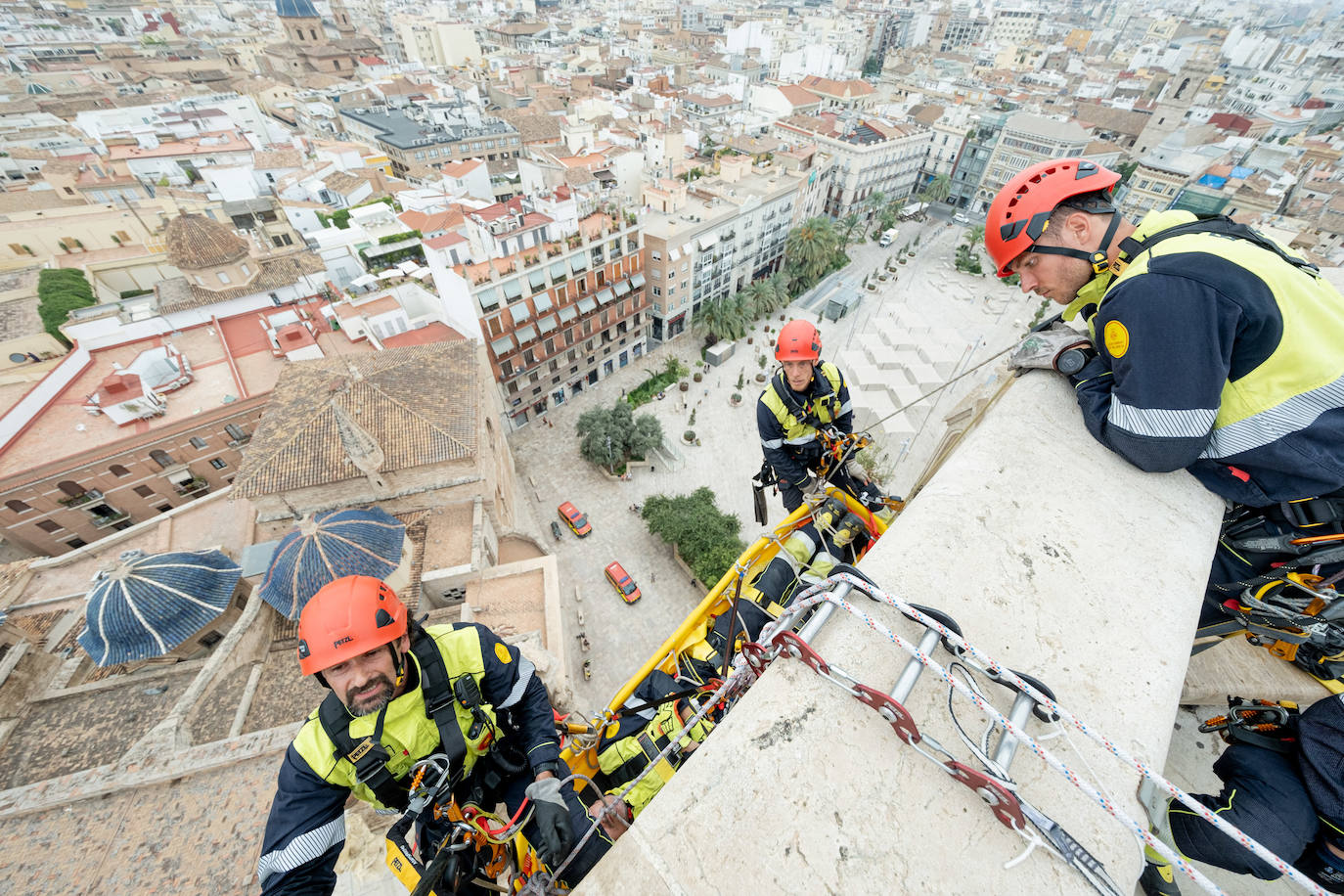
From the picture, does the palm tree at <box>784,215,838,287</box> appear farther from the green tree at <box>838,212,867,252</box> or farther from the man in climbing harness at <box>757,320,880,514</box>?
the man in climbing harness at <box>757,320,880,514</box>

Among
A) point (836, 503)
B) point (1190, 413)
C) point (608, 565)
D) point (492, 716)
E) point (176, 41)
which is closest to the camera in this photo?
point (1190, 413)

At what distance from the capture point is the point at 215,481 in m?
21.6

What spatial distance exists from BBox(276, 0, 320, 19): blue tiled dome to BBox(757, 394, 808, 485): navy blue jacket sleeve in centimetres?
11310

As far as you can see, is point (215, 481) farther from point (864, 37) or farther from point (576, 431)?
point (864, 37)

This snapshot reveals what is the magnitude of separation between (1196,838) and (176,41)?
133m

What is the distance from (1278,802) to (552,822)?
4.76 m

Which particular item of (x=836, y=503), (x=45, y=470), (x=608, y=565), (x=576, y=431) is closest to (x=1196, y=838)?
(x=836, y=503)

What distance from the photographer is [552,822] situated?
12.4 feet

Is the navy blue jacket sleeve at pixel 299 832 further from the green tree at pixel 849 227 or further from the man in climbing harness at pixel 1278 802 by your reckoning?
the green tree at pixel 849 227

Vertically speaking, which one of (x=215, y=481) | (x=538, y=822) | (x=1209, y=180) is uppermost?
(x=538, y=822)

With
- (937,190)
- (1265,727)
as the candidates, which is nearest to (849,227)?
(937,190)

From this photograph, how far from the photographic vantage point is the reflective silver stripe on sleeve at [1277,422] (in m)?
2.93

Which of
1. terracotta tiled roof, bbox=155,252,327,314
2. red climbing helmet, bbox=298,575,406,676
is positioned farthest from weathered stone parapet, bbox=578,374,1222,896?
terracotta tiled roof, bbox=155,252,327,314

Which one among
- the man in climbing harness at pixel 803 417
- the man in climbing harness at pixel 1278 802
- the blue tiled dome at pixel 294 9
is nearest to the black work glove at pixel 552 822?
the man in climbing harness at pixel 1278 802
